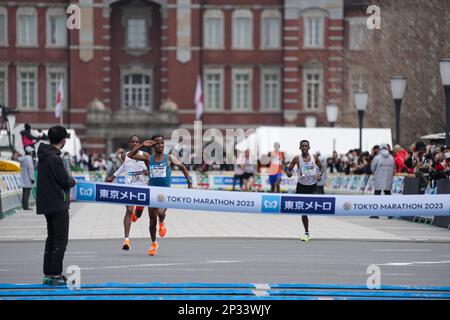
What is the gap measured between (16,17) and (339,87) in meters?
21.4

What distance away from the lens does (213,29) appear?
8100 cm

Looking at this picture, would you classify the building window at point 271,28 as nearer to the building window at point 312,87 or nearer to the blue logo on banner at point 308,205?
the building window at point 312,87

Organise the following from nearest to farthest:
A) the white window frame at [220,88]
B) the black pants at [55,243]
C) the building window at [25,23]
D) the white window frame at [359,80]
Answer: the black pants at [55,243] < the white window frame at [359,80] < the building window at [25,23] < the white window frame at [220,88]

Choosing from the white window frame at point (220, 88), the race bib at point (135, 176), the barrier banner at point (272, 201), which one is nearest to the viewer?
the barrier banner at point (272, 201)

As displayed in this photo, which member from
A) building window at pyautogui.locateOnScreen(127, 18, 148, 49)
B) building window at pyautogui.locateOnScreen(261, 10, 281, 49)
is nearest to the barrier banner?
building window at pyautogui.locateOnScreen(261, 10, 281, 49)

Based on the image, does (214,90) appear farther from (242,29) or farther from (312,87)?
(312,87)

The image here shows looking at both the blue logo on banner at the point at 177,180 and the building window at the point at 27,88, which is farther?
the building window at the point at 27,88

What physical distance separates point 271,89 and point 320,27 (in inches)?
207

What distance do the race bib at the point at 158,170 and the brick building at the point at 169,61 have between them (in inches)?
2268

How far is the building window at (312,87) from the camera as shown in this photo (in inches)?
3191

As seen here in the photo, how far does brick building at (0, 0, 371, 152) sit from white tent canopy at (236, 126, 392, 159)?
20564 millimetres

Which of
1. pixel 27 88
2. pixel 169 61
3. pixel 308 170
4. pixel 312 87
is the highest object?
pixel 169 61

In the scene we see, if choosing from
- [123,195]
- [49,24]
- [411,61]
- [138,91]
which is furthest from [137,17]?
[123,195]

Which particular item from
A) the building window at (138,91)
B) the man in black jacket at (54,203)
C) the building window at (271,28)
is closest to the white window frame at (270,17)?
the building window at (271,28)
